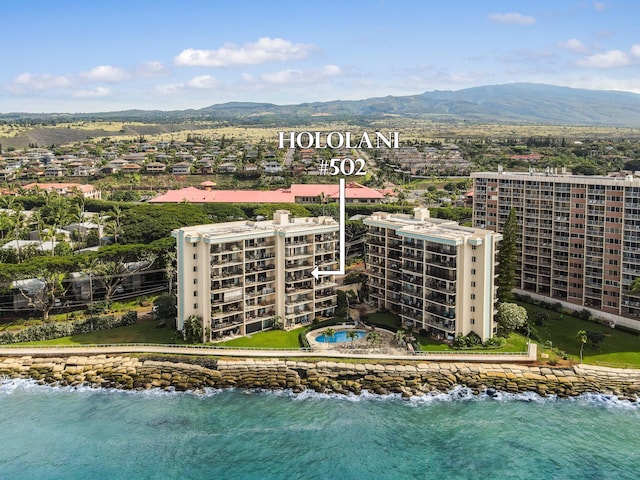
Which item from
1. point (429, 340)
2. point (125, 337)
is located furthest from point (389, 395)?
point (125, 337)

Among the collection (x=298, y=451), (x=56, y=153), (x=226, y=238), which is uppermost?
(x=56, y=153)

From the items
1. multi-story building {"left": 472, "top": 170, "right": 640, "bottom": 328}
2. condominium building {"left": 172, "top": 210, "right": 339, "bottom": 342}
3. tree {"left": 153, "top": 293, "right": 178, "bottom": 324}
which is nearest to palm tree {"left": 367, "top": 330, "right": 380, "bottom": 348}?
condominium building {"left": 172, "top": 210, "right": 339, "bottom": 342}

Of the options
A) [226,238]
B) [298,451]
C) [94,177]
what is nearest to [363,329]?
[226,238]

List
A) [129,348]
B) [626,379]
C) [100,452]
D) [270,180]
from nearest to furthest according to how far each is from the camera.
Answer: [100,452]
[626,379]
[129,348]
[270,180]

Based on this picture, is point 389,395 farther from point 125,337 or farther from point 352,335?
point 125,337

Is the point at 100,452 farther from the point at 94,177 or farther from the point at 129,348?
the point at 94,177

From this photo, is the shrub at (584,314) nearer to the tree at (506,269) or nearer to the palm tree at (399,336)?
the tree at (506,269)

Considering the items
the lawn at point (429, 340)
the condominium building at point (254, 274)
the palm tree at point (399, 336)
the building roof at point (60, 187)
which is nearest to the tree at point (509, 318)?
the lawn at point (429, 340)
